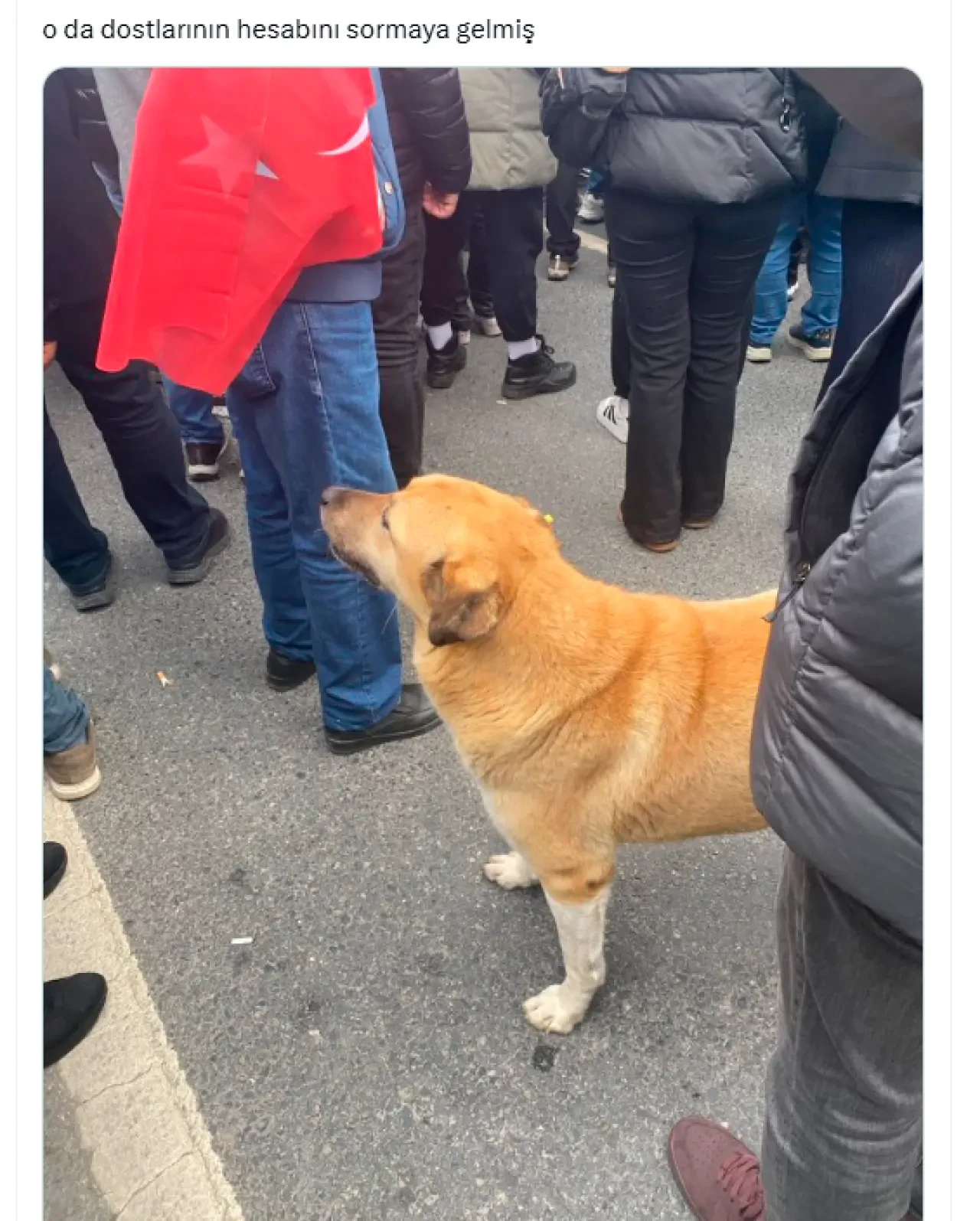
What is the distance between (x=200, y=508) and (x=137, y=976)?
6.30 feet

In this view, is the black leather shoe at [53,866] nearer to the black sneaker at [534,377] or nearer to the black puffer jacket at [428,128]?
the black puffer jacket at [428,128]

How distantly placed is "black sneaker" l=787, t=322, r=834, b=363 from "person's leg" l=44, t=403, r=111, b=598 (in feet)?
13.5

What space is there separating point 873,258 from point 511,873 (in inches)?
85.6

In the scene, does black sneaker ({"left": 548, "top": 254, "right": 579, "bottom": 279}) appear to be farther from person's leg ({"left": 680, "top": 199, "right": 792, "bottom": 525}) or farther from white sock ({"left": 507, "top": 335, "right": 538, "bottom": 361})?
person's leg ({"left": 680, "top": 199, "right": 792, "bottom": 525})

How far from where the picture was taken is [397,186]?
2170mm

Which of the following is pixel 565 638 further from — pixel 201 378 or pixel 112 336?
pixel 112 336

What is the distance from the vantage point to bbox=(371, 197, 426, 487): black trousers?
10.9 ft

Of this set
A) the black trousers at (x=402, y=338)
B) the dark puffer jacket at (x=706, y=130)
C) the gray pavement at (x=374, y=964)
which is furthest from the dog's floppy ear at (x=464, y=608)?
the dark puffer jacket at (x=706, y=130)

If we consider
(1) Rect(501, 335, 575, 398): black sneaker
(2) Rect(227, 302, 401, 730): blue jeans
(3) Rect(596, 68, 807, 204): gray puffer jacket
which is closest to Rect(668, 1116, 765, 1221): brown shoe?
(2) Rect(227, 302, 401, 730): blue jeans

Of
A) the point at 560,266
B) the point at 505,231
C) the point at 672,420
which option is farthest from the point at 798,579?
the point at 560,266

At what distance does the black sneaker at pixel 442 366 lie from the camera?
507 centimetres

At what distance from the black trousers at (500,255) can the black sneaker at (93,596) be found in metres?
2.42

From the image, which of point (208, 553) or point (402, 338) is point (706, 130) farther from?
point (208, 553)
